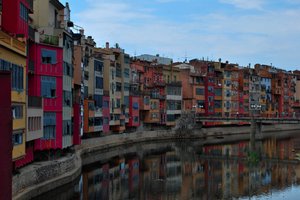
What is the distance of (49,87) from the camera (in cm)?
4319

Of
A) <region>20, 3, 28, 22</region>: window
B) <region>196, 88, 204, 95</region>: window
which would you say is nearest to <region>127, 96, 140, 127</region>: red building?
<region>196, 88, 204, 95</region>: window

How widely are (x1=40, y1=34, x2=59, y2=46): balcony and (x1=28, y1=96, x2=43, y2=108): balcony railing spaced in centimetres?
544

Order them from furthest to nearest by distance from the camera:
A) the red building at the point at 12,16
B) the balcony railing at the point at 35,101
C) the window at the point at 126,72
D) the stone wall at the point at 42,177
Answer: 1. the window at the point at 126,72
2. the balcony railing at the point at 35,101
3. the red building at the point at 12,16
4. the stone wall at the point at 42,177

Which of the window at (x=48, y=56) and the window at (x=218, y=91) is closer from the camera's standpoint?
the window at (x=48, y=56)

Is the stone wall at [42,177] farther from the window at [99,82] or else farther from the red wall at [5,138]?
the window at [99,82]

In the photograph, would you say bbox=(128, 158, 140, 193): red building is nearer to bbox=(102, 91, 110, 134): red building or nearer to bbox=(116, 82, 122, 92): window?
bbox=(102, 91, 110, 134): red building

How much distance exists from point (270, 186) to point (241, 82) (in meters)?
84.8

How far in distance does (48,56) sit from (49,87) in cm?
273

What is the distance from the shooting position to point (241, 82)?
128 m

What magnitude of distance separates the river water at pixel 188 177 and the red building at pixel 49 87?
14.8 ft

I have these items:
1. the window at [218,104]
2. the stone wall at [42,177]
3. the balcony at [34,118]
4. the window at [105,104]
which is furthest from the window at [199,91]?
the balcony at [34,118]

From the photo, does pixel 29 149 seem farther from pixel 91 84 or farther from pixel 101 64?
pixel 101 64

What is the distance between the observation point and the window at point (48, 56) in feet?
140

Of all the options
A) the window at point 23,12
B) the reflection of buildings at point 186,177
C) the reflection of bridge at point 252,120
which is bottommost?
the reflection of buildings at point 186,177
